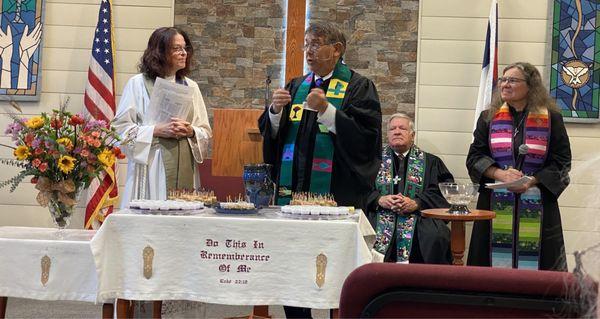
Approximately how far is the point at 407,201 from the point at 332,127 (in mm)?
1591

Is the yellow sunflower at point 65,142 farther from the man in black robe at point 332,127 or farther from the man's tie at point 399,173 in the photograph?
the man's tie at point 399,173

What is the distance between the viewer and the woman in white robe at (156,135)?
3717 millimetres

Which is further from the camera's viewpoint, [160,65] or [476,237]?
[476,237]

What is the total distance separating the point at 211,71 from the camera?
5.56m

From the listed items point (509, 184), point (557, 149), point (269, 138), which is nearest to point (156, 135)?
point (269, 138)

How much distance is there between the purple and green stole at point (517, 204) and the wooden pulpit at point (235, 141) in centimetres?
152

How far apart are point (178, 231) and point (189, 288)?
0.75 ft

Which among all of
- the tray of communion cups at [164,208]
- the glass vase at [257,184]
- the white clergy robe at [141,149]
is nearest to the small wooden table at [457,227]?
the glass vase at [257,184]

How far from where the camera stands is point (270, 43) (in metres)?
5.55

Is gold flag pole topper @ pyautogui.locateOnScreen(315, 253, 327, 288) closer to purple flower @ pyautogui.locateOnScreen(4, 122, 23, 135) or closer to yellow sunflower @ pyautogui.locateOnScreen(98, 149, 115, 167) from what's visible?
yellow sunflower @ pyautogui.locateOnScreen(98, 149, 115, 167)

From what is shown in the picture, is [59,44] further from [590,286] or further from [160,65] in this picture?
[590,286]

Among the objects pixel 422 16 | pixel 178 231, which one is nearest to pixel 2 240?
pixel 178 231

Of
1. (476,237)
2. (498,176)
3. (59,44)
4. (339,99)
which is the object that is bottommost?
(476,237)

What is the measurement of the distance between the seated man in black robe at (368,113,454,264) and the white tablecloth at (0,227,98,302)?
7.03 ft
